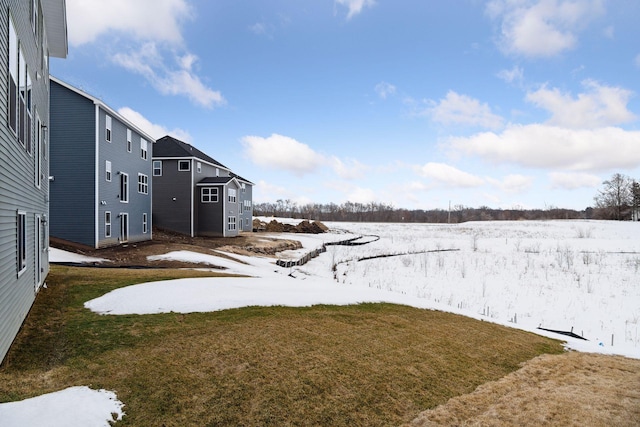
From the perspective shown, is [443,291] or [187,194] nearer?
[443,291]

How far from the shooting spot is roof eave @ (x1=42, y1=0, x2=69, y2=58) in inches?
453

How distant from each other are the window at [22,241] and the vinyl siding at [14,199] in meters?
0.16

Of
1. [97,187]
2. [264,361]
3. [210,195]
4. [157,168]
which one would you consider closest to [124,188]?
[97,187]

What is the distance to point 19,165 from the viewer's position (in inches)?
286

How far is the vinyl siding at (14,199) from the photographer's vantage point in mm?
5691

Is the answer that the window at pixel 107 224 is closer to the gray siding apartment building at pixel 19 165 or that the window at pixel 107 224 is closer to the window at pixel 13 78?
the gray siding apartment building at pixel 19 165

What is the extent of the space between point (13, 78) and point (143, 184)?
1938 centimetres

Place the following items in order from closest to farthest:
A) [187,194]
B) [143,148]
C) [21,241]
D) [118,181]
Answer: [21,241], [118,181], [143,148], [187,194]

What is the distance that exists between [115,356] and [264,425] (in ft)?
9.09

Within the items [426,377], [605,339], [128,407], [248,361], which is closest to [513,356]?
[426,377]

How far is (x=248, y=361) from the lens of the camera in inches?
213

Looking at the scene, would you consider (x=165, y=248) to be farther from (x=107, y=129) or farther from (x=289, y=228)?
(x=289, y=228)

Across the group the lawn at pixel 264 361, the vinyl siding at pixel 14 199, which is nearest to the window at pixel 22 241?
the vinyl siding at pixel 14 199

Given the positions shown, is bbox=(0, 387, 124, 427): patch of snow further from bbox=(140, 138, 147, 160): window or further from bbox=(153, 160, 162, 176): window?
bbox=(153, 160, 162, 176): window
